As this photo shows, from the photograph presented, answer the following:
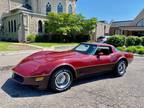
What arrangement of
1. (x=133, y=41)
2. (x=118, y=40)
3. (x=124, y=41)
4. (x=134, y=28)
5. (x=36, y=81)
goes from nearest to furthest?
1. (x=36, y=81)
2. (x=118, y=40)
3. (x=124, y=41)
4. (x=133, y=41)
5. (x=134, y=28)

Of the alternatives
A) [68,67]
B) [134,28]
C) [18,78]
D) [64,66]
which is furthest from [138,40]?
[134,28]

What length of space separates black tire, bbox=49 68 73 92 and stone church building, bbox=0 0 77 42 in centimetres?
2416

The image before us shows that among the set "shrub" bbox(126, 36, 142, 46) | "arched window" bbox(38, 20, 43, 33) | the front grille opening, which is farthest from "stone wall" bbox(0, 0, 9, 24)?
the front grille opening

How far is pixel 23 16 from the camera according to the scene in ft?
93.0

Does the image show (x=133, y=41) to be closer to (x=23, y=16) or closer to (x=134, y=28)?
(x=23, y=16)

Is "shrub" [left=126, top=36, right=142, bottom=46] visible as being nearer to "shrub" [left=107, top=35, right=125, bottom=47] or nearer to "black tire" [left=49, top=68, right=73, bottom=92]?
"shrub" [left=107, top=35, right=125, bottom=47]

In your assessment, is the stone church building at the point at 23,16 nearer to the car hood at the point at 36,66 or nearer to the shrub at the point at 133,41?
the shrub at the point at 133,41

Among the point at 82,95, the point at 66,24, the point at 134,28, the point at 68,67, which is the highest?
the point at 66,24

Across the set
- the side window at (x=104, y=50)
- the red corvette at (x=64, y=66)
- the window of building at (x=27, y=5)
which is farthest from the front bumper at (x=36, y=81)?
the window of building at (x=27, y=5)

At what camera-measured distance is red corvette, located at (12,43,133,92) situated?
5094 mm

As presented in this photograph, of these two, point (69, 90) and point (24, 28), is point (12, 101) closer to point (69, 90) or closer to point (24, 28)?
point (69, 90)

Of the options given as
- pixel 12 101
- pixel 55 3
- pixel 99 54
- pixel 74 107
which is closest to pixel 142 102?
pixel 74 107

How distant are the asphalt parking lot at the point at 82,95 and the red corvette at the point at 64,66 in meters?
0.33

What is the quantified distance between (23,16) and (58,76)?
24712mm
